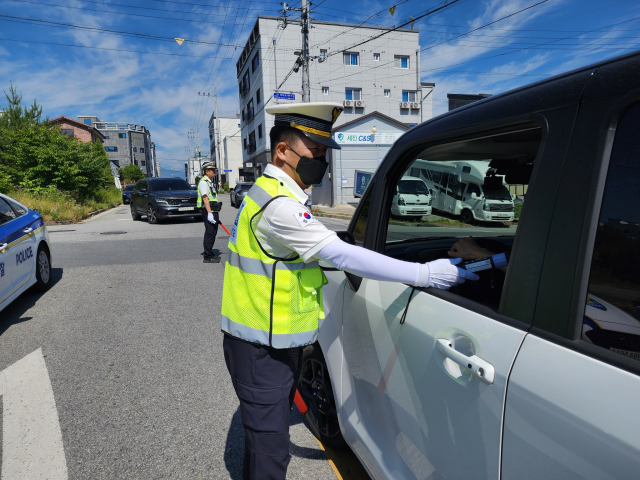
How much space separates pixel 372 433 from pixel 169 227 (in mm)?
13527

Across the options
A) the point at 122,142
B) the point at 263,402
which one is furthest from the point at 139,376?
the point at 122,142

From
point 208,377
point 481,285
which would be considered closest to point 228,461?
point 208,377

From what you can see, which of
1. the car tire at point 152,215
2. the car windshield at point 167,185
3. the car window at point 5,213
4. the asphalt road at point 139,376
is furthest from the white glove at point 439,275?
the car windshield at point 167,185

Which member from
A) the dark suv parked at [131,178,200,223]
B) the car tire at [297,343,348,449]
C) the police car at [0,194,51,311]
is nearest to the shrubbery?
the dark suv parked at [131,178,200,223]

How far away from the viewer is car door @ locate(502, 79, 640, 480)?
36.6 inches

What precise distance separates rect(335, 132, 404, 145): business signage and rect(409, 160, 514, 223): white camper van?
855 inches

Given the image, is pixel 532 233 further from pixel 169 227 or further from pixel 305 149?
pixel 169 227

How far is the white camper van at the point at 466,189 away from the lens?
192 cm

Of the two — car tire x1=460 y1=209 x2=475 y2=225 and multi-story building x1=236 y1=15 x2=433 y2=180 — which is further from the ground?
multi-story building x1=236 y1=15 x2=433 y2=180

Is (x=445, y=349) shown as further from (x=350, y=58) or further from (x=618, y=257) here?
(x=350, y=58)

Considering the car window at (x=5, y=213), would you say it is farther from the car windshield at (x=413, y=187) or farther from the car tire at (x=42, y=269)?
the car windshield at (x=413, y=187)

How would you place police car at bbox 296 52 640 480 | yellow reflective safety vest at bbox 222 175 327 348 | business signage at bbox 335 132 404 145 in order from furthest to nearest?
business signage at bbox 335 132 404 145 → yellow reflective safety vest at bbox 222 175 327 348 → police car at bbox 296 52 640 480

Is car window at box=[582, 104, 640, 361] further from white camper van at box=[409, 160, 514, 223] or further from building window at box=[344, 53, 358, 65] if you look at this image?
building window at box=[344, 53, 358, 65]

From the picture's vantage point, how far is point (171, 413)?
9.63 feet
